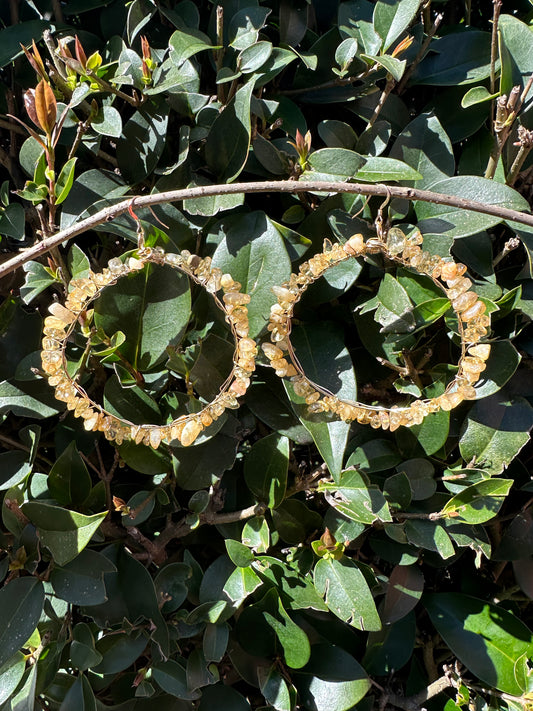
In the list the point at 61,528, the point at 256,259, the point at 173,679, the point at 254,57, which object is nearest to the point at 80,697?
the point at 173,679

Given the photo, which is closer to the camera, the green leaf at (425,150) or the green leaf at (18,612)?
the green leaf at (18,612)

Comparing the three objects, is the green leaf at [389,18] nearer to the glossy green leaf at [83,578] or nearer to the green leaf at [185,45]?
the green leaf at [185,45]

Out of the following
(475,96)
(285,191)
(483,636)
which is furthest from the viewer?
(483,636)

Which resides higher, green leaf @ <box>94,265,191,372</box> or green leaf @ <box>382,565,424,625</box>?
green leaf @ <box>94,265,191,372</box>

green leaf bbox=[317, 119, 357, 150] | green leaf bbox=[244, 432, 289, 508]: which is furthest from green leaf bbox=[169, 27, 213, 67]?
green leaf bbox=[244, 432, 289, 508]

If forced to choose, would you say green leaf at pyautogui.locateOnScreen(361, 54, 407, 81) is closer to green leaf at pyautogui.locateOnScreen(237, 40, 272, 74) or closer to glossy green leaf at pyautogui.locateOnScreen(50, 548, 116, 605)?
green leaf at pyautogui.locateOnScreen(237, 40, 272, 74)

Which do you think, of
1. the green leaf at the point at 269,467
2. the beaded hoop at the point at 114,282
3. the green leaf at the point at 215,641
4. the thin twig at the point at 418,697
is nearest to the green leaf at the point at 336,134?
→ the beaded hoop at the point at 114,282

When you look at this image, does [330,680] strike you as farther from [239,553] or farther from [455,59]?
[455,59]
